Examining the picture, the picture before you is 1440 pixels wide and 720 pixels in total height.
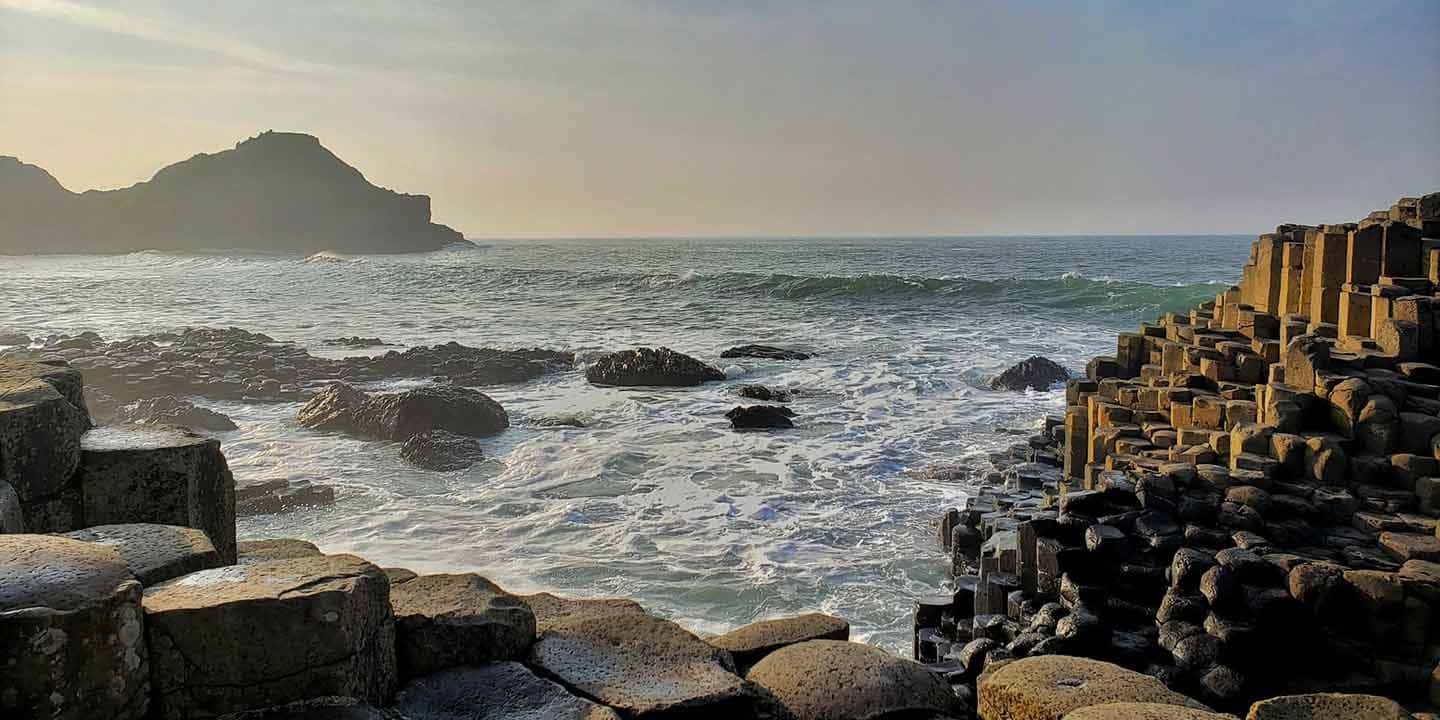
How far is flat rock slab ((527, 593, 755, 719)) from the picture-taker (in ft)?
10.3

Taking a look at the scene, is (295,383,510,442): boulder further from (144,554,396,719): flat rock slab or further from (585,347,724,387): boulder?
(144,554,396,719): flat rock slab

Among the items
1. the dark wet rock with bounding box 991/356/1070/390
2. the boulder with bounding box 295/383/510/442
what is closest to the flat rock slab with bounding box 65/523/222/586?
the boulder with bounding box 295/383/510/442

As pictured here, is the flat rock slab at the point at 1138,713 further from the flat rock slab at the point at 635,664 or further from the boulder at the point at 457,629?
the boulder at the point at 457,629

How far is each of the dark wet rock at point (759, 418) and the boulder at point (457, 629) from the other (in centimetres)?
1077

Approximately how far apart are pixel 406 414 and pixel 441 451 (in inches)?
64.3

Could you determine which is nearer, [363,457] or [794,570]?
[794,570]

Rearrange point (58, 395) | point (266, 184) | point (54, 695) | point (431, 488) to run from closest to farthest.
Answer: point (54, 695) < point (58, 395) < point (431, 488) < point (266, 184)

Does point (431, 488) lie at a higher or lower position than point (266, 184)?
lower

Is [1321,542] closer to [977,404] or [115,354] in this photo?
[977,404]

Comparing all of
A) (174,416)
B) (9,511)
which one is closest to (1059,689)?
(9,511)

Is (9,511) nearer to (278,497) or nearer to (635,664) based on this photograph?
(635,664)

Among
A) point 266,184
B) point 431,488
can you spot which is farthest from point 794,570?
point 266,184

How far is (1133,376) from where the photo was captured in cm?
1117

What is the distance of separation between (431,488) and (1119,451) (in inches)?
298
